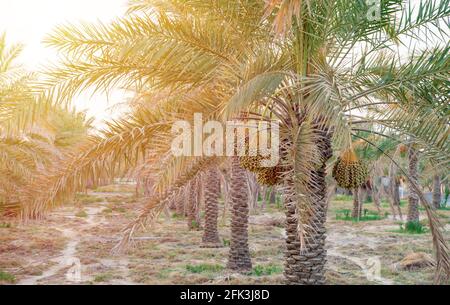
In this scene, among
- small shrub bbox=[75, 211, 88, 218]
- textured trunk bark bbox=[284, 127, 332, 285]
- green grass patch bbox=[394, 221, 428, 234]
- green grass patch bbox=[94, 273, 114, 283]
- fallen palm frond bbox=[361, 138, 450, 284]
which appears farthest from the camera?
small shrub bbox=[75, 211, 88, 218]

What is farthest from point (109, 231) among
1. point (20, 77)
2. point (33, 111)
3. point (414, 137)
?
point (414, 137)

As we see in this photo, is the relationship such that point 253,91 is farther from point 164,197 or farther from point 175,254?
point 175,254

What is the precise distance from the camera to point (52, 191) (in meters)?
4.98

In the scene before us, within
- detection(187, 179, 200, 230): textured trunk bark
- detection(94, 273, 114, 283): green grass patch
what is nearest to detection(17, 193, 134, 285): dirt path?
detection(94, 273, 114, 283): green grass patch

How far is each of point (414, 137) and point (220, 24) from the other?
2.41 metres

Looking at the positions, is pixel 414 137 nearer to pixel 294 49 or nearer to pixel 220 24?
pixel 294 49

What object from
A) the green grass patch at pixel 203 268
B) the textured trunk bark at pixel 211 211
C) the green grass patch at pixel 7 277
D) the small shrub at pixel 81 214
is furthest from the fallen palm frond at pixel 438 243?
the small shrub at pixel 81 214

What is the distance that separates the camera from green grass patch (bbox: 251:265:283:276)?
10.0 metres

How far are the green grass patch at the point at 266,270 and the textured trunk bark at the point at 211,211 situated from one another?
222 centimetres

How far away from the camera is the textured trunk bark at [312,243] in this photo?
5734 millimetres

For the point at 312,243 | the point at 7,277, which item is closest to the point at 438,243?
the point at 312,243

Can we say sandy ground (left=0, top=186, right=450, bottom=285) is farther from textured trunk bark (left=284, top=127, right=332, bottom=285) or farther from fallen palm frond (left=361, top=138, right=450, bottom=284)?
fallen palm frond (left=361, top=138, right=450, bottom=284)

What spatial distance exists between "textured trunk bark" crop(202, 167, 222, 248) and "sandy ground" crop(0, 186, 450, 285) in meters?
0.30

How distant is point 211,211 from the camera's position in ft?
41.4
